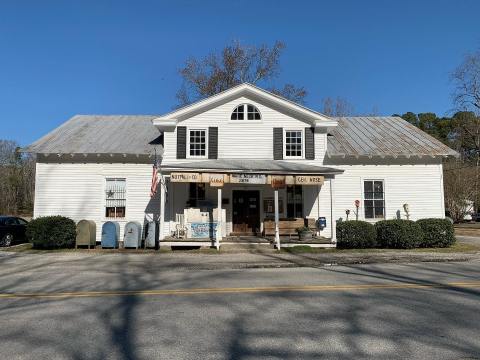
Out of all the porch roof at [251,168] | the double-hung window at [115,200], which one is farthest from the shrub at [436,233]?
the double-hung window at [115,200]

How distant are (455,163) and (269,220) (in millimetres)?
28950

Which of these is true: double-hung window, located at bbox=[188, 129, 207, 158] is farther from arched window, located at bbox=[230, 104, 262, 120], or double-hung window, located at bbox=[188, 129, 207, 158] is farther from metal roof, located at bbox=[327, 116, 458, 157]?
metal roof, located at bbox=[327, 116, 458, 157]

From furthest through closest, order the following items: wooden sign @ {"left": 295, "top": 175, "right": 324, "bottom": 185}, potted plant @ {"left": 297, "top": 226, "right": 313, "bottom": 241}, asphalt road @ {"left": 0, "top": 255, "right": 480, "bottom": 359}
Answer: potted plant @ {"left": 297, "top": 226, "right": 313, "bottom": 241}
wooden sign @ {"left": 295, "top": 175, "right": 324, "bottom": 185}
asphalt road @ {"left": 0, "top": 255, "right": 480, "bottom": 359}

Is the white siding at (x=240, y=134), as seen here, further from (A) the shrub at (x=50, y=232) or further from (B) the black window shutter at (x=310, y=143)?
(A) the shrub at (x=50, y=232)

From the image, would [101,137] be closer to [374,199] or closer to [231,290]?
[374,199]

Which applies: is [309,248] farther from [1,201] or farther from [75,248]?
[1,201]

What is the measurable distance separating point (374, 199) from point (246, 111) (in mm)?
7613

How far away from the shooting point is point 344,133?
22000mm

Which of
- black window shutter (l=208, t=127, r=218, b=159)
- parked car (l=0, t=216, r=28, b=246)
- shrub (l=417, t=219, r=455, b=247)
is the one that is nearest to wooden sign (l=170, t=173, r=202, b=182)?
black window shutter (l=208, t=127, r=218, b=159)

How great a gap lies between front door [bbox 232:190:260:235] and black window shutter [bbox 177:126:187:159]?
10.2 ft

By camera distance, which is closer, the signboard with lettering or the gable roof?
the signboard with lettering

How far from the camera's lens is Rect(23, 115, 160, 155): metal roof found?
63.1 ft

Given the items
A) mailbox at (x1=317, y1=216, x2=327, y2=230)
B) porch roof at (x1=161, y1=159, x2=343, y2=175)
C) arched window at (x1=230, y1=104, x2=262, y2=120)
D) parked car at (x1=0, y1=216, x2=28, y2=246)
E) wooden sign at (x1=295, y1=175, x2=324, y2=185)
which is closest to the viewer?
porch roof at (x1=161, y1=159, x2=343, y2=175)

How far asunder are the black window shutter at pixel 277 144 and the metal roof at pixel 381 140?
2295mm
